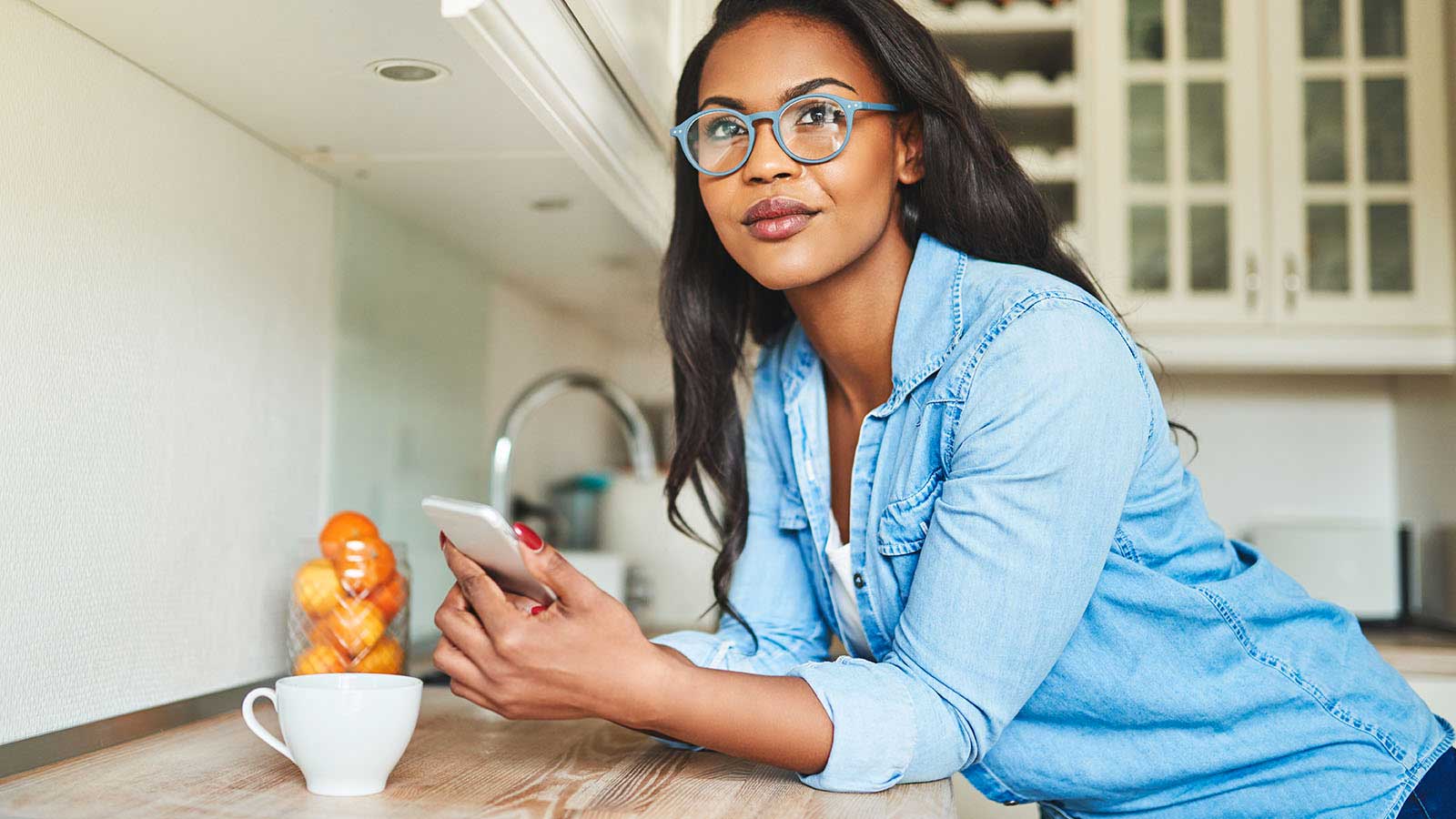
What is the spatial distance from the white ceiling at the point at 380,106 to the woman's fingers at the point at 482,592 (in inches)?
14.3

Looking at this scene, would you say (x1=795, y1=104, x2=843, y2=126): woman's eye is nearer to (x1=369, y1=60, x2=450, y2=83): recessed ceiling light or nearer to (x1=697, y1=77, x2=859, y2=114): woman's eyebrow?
(x1=697, y1=77, x2=859, y2=114): woman's eyebrow

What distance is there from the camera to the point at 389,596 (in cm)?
110

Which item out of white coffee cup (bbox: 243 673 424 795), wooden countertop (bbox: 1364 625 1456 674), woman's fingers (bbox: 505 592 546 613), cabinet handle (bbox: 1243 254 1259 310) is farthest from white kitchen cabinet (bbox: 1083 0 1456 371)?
white coffee cup (bbox: 243 673 424 795)

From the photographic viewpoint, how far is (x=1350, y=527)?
2.10 meters

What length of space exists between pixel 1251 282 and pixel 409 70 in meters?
1.72

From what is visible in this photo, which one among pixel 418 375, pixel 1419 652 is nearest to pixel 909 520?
pixel 418 375

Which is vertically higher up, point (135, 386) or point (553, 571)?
point (135, 386)

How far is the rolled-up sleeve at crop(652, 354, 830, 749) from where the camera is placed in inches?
41.7

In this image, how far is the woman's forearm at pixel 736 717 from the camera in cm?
74

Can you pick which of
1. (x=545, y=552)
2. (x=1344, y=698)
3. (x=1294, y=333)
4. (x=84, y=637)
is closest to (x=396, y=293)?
(x=84, y=637)

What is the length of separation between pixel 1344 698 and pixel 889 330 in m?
0.46

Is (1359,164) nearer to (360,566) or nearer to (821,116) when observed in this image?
(821,116)

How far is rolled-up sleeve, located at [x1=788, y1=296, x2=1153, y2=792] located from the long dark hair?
0.73 feet

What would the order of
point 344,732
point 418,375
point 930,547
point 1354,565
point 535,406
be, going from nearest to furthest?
point 344,732 < point 930,547 < point 418,375 < point 535,406 < point 1354,565
